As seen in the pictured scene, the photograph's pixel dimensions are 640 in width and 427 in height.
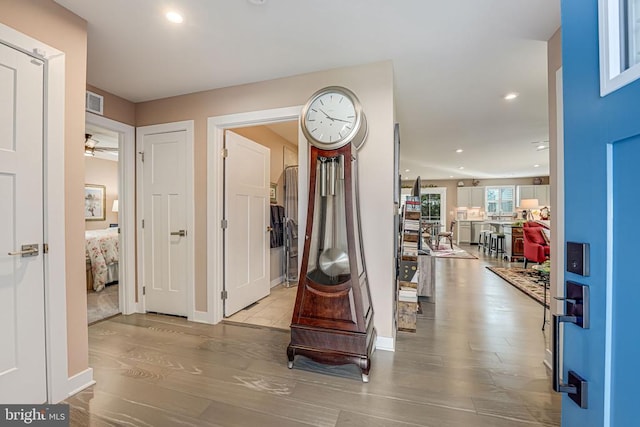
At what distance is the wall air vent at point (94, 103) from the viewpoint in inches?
101

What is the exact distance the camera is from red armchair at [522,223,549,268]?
484 cm

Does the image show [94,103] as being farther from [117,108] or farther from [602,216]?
[602,216]

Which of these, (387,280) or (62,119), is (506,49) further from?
(62,119)

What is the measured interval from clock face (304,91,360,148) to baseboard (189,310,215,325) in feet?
6.93

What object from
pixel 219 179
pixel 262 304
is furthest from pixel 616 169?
pixel 262 304

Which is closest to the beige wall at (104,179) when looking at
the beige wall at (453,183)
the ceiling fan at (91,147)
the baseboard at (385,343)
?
the ceiling fan at (91,147)

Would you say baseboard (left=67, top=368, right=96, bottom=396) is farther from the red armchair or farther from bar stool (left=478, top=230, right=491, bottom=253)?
bar stool (left=478, top=230, right=491, bottom=253)

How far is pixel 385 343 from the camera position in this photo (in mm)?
2275

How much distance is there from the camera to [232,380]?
1873 millimetres

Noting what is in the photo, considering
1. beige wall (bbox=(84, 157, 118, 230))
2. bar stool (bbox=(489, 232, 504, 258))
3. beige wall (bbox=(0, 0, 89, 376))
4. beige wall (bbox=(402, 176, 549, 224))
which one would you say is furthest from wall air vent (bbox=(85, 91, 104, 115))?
beige wall (bbox=(402, 176, 549, 224))

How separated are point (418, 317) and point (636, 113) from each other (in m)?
2.93

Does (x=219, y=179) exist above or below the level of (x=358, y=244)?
above

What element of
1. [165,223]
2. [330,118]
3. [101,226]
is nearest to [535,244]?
[330,118]

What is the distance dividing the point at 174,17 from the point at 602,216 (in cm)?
234
